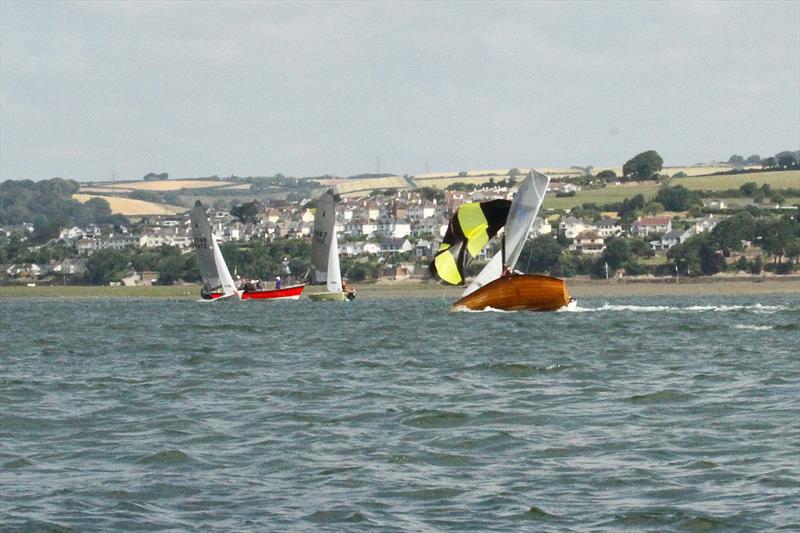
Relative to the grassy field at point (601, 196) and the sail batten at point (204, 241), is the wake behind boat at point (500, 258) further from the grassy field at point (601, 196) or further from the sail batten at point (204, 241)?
the grassy field at point (601, 196)

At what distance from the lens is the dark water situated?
12.9 metres

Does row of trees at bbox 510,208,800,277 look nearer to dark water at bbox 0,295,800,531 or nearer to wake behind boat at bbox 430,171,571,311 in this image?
wake behind boat at bbox 430,171,571,311

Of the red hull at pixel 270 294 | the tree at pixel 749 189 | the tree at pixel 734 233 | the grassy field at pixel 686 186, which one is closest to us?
the red hull at pixel 270 294

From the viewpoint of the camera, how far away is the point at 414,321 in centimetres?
4912

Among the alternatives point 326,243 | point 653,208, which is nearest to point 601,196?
point 653,208

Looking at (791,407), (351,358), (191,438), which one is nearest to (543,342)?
(351,358)

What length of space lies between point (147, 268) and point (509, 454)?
123 metres

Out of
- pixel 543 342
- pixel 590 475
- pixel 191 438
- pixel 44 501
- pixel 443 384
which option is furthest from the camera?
pixel 543 342

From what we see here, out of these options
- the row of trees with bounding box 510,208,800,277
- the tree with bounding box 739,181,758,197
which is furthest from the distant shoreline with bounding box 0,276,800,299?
the tree with bounding box 739,181,758,197

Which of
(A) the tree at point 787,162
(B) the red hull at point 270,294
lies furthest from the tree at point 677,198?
(B) the red hull at point 270,294

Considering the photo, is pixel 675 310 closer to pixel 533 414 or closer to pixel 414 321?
pixel 414 321

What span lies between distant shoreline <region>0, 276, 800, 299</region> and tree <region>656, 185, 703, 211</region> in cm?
3475

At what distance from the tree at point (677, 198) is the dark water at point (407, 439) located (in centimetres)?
11783

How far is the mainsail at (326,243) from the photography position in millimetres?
75500
